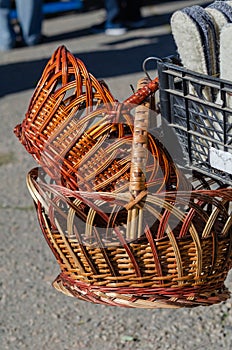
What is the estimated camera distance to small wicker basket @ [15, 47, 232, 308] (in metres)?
1.29

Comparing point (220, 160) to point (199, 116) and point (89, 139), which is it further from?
point (89, 139)

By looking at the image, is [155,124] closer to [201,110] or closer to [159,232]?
[201,110]

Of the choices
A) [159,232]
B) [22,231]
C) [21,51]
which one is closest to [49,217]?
[159,232]

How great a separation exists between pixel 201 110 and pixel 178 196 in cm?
21

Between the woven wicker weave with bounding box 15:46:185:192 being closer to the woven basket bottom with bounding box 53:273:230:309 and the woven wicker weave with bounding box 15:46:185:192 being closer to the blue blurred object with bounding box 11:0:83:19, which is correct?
the woven basket bottom with bounding box 53:273:230:309

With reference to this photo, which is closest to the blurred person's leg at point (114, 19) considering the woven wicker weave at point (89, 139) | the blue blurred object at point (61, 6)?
the blue blurred object at point (61, 6)

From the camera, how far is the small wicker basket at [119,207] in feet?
4.23

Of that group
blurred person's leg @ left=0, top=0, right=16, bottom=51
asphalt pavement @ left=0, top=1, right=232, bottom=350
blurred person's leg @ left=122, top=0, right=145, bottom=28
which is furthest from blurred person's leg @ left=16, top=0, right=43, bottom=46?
asphalt pavement @ left=0, top=1, right=232, bottom=350

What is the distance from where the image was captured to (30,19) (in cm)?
698

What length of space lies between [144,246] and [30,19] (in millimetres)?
5996

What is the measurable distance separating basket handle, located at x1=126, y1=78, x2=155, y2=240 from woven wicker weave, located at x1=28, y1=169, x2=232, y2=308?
0.04ft

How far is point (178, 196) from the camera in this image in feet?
4.17

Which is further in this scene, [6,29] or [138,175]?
[6,29]

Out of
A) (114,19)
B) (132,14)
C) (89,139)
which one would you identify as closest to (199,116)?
(89,139)
